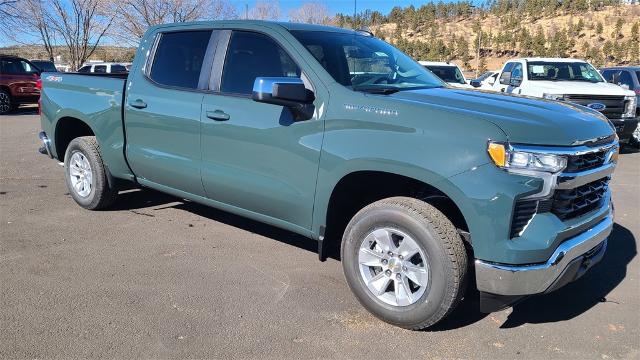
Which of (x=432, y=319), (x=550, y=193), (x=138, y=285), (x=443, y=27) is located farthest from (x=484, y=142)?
(x=443, y=27)

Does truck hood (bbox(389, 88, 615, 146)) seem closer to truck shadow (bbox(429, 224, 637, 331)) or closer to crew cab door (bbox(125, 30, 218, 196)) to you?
truck shadow (bbox(429, 224, 637, 331))

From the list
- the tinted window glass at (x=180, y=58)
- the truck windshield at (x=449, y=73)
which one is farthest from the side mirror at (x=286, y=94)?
the truck windshield at (x=449, y=73)

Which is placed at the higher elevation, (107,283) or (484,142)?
(484,142)

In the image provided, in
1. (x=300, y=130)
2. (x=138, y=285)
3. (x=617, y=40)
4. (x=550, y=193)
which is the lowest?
(x=138, y=285)

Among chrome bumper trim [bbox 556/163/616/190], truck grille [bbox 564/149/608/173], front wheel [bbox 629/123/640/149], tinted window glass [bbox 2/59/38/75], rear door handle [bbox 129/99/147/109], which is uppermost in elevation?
tinted window glass [bbox 2/59/38/75]

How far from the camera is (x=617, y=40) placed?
37219mm

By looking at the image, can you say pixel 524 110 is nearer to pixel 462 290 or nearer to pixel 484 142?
pixel 484 142

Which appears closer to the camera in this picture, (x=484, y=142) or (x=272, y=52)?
(x=484, y=142)

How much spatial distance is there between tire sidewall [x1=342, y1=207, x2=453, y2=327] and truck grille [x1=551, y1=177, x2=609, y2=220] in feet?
2.32

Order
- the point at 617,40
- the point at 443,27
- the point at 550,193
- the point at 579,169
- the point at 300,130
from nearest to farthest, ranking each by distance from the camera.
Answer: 1. the point at 550,193
2. the point at 579,169
3. the point at 300,130
4. the point at 617,40
5. the point at 443,27

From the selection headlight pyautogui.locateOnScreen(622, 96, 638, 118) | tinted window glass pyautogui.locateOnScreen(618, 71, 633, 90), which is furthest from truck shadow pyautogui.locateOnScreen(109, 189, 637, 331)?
tinted window glass pyautogui.locateOnScreen(618, 71, 633, 90)

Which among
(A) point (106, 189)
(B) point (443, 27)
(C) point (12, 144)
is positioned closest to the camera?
(A) point (106, 189)

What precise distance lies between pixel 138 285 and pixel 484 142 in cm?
266

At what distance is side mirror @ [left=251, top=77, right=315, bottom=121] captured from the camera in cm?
353
